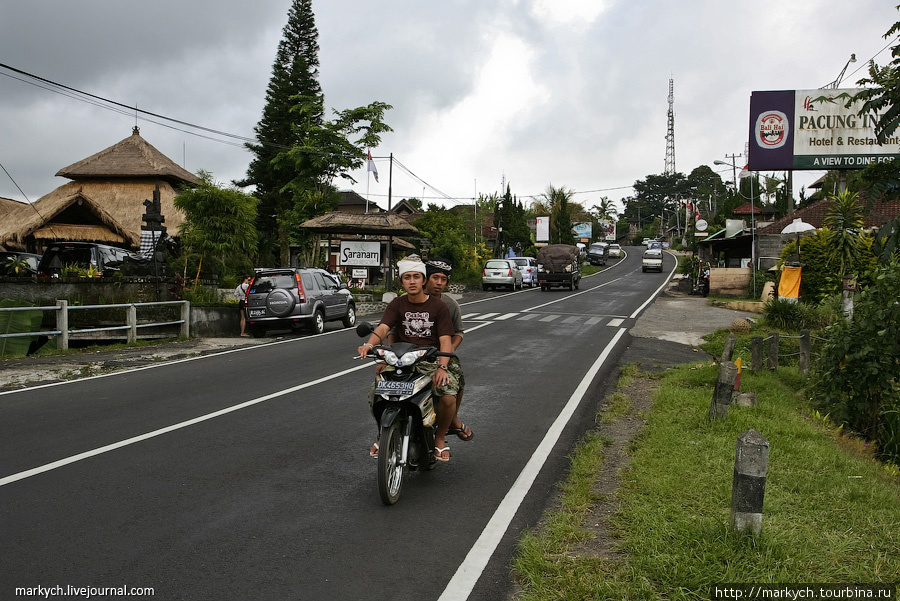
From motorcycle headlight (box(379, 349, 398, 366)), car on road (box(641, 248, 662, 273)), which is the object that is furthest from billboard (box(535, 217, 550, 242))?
motorcycle headlight (box(379, 349, 398, 366))

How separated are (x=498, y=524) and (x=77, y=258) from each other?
19.6m

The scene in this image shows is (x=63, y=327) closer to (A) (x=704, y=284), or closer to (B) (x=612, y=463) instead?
(B) (x=612, y=463)

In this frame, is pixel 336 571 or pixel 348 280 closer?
pixel 336 571

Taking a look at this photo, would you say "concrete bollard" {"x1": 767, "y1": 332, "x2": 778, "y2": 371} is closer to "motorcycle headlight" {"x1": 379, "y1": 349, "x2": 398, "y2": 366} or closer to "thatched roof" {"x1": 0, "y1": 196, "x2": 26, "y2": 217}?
"motorcycle headlight" {"x1": 379, "y1": 349, "x2": 398, "y2": 366}

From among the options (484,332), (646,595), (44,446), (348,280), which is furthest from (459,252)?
(646,595)

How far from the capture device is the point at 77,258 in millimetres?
20688

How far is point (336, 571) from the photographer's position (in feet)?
13.4

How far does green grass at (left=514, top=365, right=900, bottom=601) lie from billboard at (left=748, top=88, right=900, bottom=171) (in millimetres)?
25235

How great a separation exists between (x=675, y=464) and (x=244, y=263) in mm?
27180

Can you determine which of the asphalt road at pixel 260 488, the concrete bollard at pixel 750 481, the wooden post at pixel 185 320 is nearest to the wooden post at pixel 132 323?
the wooden post at pixel 185 320

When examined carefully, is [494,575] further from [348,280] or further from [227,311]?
[348,280]

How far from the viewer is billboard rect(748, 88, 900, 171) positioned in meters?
28.7

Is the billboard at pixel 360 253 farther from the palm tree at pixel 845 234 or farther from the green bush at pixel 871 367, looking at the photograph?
the green bush at pixel 871 367

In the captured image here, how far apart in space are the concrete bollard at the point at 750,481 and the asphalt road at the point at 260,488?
55.6 inches
